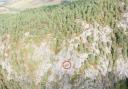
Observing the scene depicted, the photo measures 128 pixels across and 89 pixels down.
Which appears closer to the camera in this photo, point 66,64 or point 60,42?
point 66,64

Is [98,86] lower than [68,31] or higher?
lower

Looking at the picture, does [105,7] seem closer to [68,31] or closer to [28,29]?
[68,31]

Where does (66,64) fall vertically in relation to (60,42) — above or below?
below

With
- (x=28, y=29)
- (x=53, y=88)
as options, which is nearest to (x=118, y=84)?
(x=53, y=88)

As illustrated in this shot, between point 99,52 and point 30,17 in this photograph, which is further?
point 30,17

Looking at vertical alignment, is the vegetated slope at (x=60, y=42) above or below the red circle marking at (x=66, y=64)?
above

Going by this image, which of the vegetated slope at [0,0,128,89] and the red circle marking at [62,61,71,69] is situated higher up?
the vegetated slope at [0,0,128,89]

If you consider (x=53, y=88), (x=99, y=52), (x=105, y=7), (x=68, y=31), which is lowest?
(x=53, y=88)
